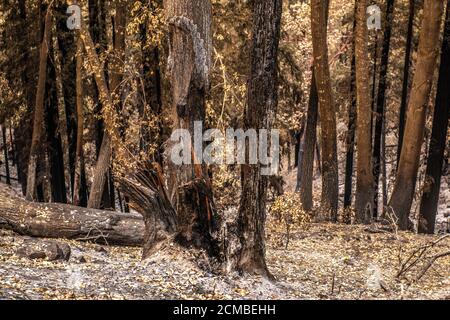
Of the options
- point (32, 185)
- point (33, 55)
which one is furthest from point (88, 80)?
point (32, 185)

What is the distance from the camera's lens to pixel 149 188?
10375mm

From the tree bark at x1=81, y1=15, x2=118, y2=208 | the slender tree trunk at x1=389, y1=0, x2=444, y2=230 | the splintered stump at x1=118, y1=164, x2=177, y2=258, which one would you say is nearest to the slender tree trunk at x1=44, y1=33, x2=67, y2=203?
the tree bark at x1=81, y1=15, x2=118, y2=208

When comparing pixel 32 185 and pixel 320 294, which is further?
pixel 32 185

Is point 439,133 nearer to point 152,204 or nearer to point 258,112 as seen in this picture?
point 258,112

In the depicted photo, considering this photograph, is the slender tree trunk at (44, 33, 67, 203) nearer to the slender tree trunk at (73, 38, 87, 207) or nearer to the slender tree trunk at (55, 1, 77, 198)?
the slender tree trunk at (55, 1, 77, 198)

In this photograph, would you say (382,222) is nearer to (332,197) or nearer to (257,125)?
(332,197)

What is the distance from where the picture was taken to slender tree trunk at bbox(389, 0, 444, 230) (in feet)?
51.7

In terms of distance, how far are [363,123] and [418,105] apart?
145 centimetres

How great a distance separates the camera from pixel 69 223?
12.3m

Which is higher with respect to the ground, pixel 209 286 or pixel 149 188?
pixel 149 188

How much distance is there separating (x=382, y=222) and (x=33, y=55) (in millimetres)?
11628

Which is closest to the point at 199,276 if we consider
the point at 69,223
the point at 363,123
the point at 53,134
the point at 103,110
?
the point at 69,223

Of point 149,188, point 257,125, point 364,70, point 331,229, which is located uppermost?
point 364,70
